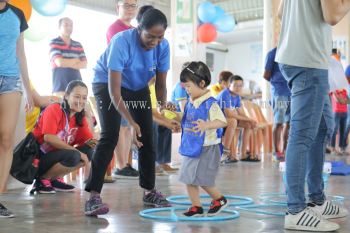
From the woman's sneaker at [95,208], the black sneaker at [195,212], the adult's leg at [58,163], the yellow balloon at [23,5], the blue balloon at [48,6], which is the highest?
the blue balloon at [48,6]

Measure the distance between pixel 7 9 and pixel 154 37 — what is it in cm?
87

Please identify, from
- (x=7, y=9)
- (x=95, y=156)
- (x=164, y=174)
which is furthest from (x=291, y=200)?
(x=164, y=174)

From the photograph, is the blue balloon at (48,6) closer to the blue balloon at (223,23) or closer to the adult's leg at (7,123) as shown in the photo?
the adult's leg at (7,123)

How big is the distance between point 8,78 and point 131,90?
712mm

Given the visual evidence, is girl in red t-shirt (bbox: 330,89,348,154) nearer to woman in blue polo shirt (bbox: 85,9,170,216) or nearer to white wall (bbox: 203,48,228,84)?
woman in blue polo shirt (bbox: 85,9,170,216)

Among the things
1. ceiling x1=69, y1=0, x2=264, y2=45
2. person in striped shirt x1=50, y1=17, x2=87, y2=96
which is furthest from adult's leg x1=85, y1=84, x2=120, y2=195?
ceiling x1=69, y1=0, x2=264, y2=45

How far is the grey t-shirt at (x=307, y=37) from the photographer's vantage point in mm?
2574

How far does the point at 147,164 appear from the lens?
128 inches

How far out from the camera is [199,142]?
2.95 metres

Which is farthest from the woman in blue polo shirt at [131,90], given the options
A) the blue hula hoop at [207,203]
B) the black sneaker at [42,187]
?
the black sneaker at [42,187]

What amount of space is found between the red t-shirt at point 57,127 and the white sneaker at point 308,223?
2.09 m

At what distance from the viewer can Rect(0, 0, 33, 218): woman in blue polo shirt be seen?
2.97 metres

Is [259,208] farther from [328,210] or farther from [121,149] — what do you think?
[121,149]

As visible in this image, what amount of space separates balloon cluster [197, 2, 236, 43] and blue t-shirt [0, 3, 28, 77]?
6798 mm
